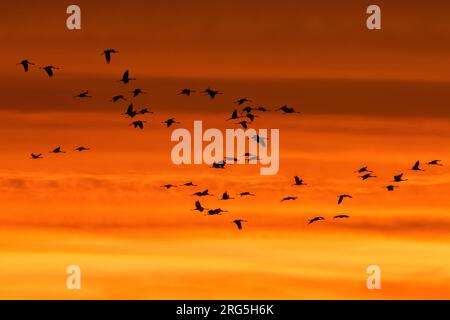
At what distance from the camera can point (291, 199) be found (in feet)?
331

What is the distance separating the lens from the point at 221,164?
308 ft
